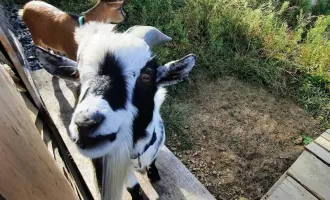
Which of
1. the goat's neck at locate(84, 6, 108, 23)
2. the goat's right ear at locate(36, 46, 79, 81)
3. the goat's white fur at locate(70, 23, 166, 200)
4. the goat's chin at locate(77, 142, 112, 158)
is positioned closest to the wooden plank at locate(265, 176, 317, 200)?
the goat's white fur at locate(70, 23, 166, 200)

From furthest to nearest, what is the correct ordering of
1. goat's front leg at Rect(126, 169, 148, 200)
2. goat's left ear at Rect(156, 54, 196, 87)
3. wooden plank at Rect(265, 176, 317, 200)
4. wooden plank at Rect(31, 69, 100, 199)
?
wooden plank at Rect(31, 69, 100, 199) < wooden plank at Rect(265, 176, 317, 200) < goat's front leg at Rect(126, 169, 148, 200) < goat's left ear at Rect(156, 54, 196, 87)

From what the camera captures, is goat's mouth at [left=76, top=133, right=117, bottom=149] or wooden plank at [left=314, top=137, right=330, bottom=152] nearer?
goat's mouth at [left=76, top=133, right=117, bottom=149]

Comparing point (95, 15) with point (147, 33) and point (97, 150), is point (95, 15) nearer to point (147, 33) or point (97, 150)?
point (147, 33)

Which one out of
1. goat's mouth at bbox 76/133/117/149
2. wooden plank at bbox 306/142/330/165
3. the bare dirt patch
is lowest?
the bare dirt patch

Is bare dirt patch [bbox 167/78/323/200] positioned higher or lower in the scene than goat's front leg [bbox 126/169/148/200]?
lower

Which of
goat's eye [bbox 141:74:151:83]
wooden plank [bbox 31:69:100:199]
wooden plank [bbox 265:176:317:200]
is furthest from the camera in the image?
wooden plank [bbox 31:69:100:199]

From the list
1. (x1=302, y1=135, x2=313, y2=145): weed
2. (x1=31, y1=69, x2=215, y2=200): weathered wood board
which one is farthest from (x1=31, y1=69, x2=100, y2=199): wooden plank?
(x1=302, y1=135, x2=313, y2=145): weed

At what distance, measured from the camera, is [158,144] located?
1.92 meters

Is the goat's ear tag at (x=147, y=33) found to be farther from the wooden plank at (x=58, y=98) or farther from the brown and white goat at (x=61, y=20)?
the brown and white goat at (x=61, y=20)

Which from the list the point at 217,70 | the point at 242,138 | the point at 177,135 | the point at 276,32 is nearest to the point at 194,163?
the point at 177,135

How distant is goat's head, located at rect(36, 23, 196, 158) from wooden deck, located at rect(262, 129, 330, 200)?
1.32 metres

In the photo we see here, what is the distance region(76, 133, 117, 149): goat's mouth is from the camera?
1.15 m

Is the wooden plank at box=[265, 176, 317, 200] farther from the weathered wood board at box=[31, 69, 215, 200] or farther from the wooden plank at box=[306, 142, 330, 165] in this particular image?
the weathered wood board at box=[31, 69, 215, 200]

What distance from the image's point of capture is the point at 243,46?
3992mm
